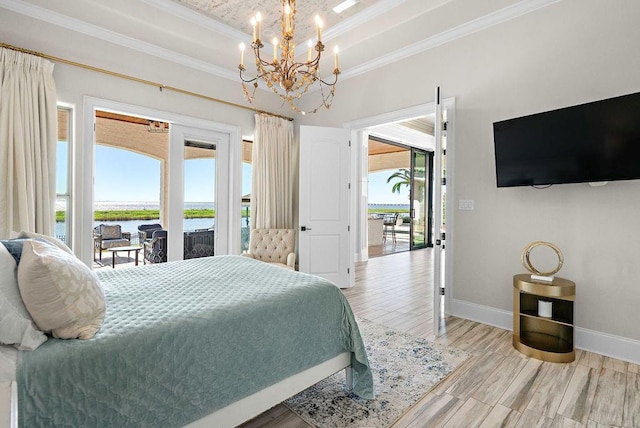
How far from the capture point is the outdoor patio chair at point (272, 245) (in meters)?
4.48

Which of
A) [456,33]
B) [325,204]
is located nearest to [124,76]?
[325,204]

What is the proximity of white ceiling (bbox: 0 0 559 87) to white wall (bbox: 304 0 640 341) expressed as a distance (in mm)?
192

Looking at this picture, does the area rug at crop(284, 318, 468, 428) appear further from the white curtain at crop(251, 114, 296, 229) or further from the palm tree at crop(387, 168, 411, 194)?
the palm tree at crop(387, 168, 411, 194)

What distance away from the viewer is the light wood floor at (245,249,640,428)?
6.10 feet

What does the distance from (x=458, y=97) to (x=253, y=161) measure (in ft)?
9.47

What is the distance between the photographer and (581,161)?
8.54 ft

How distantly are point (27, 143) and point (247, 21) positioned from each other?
97.5 inches

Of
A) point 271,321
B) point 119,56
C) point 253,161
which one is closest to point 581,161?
point 271,321

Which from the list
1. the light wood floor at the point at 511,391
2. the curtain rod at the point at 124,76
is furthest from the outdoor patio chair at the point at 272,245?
the curtain rod at the point at 124,76

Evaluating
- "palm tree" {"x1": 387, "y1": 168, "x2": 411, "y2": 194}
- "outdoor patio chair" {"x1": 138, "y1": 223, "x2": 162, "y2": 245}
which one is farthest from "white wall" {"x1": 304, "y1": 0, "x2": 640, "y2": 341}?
"palm tree" {"x1": 387, "y1": 168, "x2": 411, "y2": 194}

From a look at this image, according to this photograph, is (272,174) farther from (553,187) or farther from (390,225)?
(390,225)

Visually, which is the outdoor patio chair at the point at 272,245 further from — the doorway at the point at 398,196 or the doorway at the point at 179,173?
the doorway at the point at 398,196

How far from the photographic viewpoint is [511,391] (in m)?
2.15

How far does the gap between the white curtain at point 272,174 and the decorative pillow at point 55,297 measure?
3554mm
